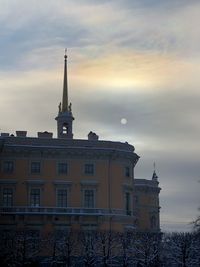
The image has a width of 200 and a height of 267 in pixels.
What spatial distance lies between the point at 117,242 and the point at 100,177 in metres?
12.7

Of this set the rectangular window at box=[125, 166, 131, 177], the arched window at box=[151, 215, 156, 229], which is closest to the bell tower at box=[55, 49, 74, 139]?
the rectangular window at box=[125, 166, 131, 177]

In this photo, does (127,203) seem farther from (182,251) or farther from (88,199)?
(182,251)

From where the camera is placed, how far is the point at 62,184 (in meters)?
72.7

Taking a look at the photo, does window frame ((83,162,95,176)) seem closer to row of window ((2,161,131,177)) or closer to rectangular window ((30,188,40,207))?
row of window ((2,161,131,177))

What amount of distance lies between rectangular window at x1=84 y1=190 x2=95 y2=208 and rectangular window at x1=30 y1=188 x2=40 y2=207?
4863mm

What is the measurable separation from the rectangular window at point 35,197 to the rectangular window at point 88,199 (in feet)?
16.0

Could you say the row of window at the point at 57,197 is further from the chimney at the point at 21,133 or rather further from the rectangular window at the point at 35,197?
the chimney at the point at 21,133

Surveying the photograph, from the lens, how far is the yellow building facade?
71.7 m

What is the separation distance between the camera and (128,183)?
75.1 meters

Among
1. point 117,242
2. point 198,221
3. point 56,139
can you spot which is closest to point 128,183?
point 56,139

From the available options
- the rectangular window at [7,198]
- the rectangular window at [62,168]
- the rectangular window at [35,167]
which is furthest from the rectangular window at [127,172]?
the rectangular window at [7,198]

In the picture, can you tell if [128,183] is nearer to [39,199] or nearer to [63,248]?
[39,199]

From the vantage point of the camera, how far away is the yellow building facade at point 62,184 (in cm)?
7169

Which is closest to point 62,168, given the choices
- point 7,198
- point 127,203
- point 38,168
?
point 38,168
